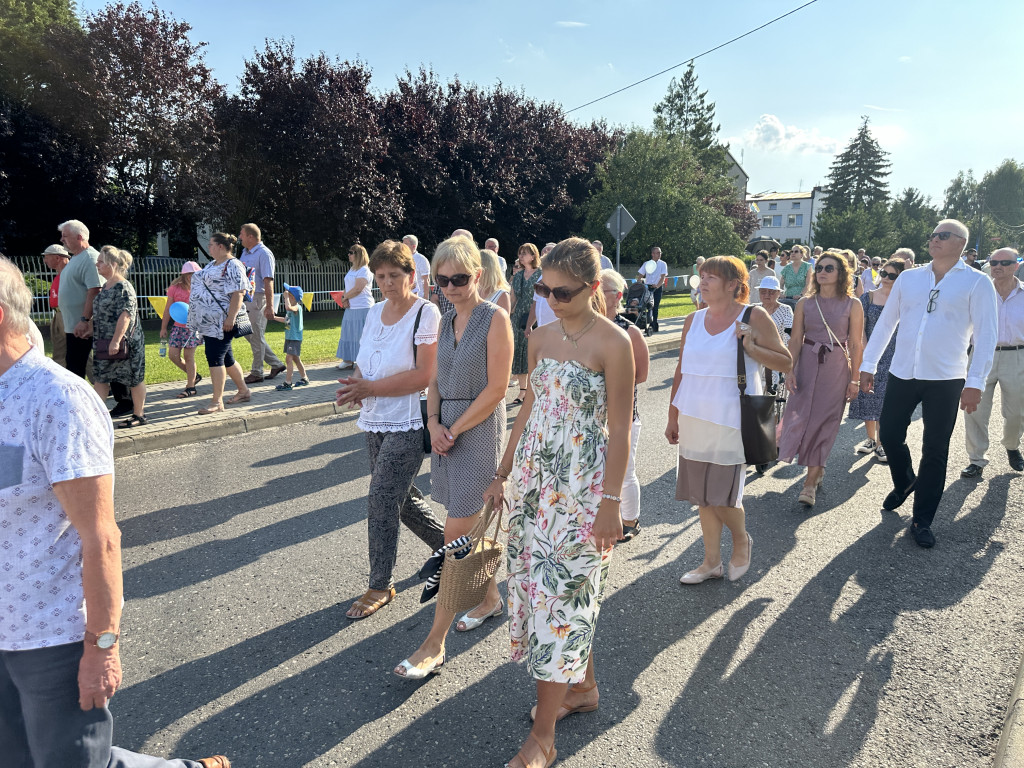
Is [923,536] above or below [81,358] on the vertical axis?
below

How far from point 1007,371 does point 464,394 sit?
19.0 ft

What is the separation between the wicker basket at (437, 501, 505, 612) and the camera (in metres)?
2.87

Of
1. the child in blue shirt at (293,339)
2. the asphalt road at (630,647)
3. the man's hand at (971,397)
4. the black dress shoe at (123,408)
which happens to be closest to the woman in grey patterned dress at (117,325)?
the black dress shoe at (123,408)

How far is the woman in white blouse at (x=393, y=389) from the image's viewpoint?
11.5 ft

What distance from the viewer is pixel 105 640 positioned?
174cm

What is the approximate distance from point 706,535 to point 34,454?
3443mm

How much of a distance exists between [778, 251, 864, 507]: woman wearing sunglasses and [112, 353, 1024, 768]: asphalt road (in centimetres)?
49

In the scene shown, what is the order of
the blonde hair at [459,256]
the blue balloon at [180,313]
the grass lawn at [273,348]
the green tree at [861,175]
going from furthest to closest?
the green tree at [861,175], the grass lawn at [273,348], the blue balloon at [180,313], the blonde hair at [459,256]

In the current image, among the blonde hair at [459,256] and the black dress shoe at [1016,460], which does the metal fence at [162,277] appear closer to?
the black dress shoe at [1016,460]

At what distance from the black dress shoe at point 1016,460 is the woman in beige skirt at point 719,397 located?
3959 mm

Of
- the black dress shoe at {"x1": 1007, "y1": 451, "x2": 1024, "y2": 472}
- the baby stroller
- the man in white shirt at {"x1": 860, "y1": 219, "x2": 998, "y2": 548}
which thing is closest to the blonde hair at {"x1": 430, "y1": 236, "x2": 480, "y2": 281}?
the man in white shirt at {"x1": 860, "y1": 219, "x2": 998, "y2": 548}

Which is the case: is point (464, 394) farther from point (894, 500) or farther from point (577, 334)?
point (894, 500)

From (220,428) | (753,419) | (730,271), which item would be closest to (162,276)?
(220,428)

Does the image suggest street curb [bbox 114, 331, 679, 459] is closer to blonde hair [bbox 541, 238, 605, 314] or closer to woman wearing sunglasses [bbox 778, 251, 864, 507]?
woman wearing sunglasses [bbox 778, 251, 864, 507]
